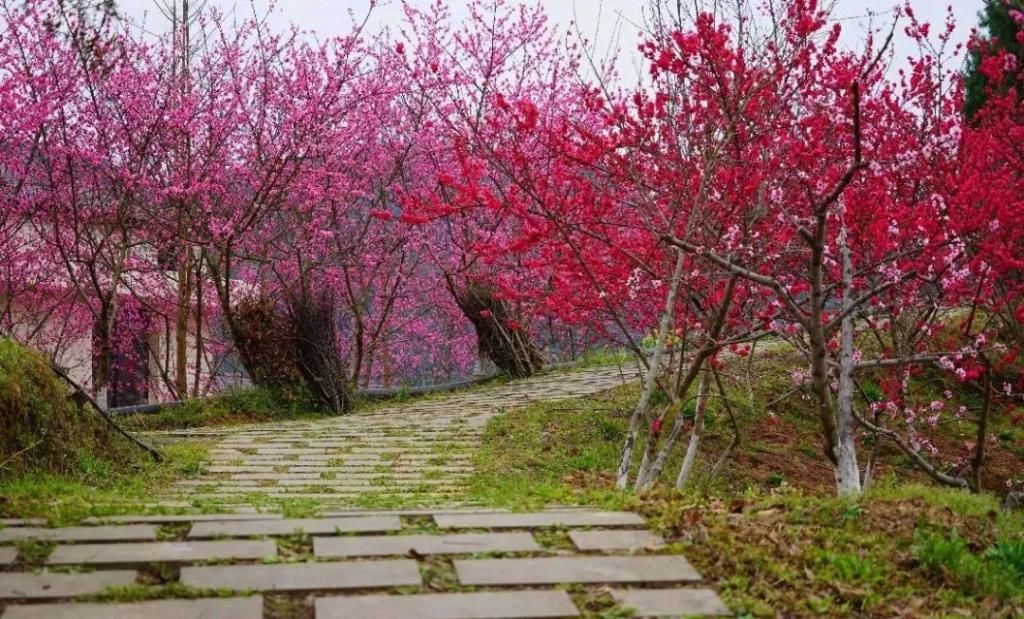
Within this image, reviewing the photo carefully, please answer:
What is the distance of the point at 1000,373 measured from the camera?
10836 millimetres

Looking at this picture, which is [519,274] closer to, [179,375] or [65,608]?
[179,375]

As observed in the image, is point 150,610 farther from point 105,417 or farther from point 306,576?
point 105,417

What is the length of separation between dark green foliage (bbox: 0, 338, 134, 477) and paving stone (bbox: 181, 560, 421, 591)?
2544 millimetres

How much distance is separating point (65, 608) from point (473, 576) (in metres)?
1.09

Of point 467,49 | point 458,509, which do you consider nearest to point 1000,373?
point 467,49

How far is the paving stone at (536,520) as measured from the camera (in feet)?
12.0

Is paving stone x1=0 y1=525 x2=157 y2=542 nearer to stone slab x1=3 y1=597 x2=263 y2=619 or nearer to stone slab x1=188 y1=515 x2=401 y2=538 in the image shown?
stone slab x1=188 y1=515 x2=401 y2=538

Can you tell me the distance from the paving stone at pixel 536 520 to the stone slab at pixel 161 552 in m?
0.66

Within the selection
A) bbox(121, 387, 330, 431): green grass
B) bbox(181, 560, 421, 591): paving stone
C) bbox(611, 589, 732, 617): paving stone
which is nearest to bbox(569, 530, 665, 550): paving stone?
bbox(611, 589, 732, 617): paving stone

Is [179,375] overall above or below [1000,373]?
above

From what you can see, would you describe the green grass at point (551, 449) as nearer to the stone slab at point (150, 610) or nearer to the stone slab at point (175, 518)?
the stone slab at point (175, 518)

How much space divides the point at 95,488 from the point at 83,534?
2.22 m

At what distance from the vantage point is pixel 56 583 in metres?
2.93

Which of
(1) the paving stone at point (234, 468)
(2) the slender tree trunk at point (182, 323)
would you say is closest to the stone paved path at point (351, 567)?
(1) the paving stone at point (234, 468)
